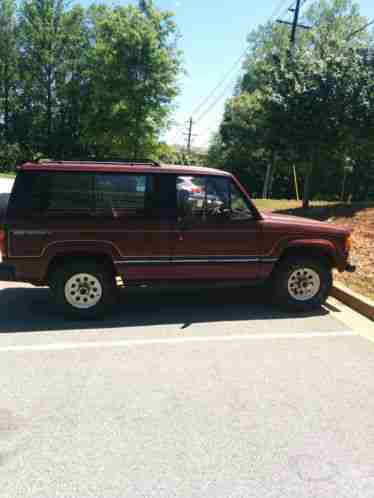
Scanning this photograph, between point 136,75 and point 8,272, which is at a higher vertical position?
point 136,75

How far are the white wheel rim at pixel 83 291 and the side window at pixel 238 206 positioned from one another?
2.00m

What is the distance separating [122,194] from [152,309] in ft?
5.52

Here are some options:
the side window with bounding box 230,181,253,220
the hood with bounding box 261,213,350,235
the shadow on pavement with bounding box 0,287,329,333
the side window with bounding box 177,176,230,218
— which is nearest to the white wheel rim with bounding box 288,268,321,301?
the shadow on pavement with bounding box 0,287,329,333

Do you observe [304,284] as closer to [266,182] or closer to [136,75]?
[136,75]

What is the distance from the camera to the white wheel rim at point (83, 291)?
5293 mm

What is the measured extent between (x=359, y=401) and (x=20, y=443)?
2726 mm

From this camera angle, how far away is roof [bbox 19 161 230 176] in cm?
505

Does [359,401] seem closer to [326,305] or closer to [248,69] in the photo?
[326,305]

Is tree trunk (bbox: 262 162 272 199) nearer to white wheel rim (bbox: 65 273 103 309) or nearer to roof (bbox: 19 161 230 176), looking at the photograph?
roof (bbox: 19 161 230 176)

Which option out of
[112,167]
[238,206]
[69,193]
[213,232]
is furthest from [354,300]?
[69,193]

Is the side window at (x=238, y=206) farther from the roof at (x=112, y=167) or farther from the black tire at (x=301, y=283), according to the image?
the black tire at (x=301, y=283)

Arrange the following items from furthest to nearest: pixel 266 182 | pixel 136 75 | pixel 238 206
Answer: pixel 266 182
pixel 136 75
pixel 238 206

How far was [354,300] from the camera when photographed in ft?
20.0

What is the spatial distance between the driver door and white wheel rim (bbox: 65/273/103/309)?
1051 mm
